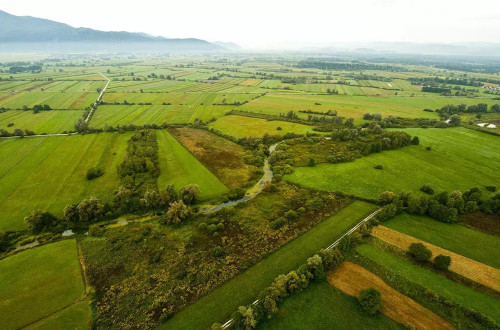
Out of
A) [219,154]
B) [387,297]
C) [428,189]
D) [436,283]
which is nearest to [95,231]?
[219,154]

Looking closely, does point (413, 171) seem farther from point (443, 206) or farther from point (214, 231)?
point (214, 231)

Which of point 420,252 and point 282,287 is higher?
point 420,252

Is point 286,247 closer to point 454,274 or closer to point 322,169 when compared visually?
point 454,274

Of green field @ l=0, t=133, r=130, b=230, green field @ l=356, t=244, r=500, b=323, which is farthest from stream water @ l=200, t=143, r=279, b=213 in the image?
green field @ l=356, t=244, r=500, b=323

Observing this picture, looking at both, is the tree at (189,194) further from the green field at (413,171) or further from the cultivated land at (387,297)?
the cultivated land at (387,297)

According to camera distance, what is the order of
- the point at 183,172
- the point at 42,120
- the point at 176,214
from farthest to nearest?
1. the point at 42,120
2. the point at 183,172
3. the point at 176,214

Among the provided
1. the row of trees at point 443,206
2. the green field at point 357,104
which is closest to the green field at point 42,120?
the green field at point 357,104

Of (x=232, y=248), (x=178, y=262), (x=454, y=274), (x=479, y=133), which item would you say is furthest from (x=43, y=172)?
(x=479, y=133)
